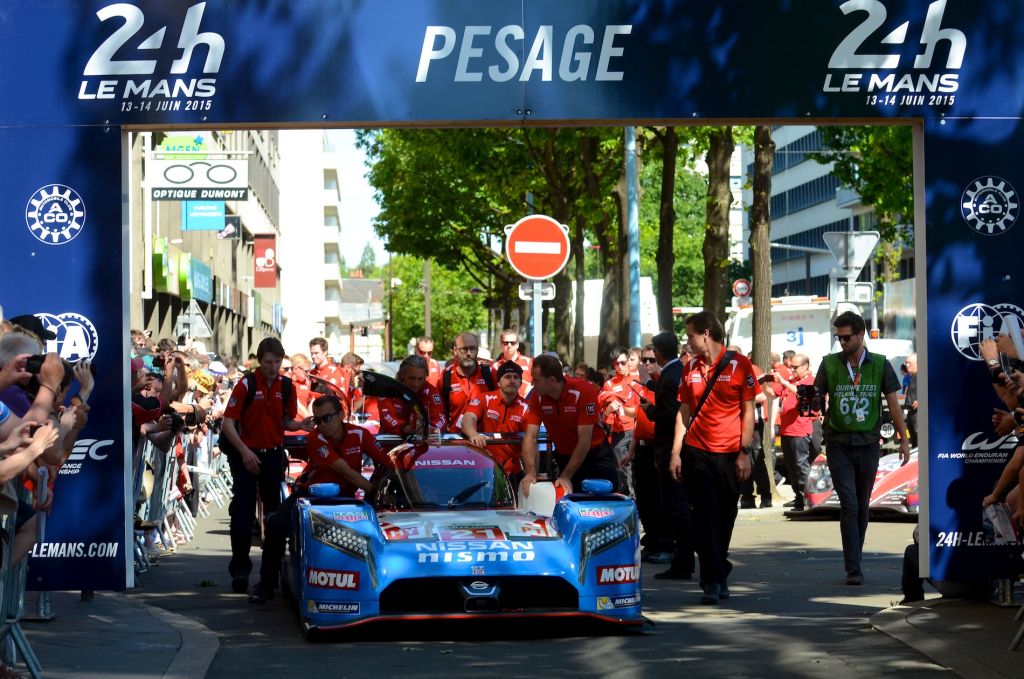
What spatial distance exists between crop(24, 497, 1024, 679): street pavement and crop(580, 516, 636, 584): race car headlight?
18.9 inches

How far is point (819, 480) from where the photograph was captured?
1902 cm

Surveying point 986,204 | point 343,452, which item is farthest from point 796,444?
point 986,204

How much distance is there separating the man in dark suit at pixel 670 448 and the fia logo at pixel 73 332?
494 cm

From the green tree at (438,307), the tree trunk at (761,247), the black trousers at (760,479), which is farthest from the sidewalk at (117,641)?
the green tree at (438,307)

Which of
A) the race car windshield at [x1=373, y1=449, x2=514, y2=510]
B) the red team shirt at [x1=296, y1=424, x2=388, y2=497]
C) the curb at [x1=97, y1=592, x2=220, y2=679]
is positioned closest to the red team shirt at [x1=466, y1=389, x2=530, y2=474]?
the red team shirt at [x1=296, y1=424, x2=388, y2=497]

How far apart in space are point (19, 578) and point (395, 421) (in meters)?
7.10

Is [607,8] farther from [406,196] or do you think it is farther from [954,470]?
[406,196]

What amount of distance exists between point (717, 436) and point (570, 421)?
4.57 feet

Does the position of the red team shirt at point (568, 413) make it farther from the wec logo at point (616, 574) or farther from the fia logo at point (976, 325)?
the fia logo at point (976, 325)

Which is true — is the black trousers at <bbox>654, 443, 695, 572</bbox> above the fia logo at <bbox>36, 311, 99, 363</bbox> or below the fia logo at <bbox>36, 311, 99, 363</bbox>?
below

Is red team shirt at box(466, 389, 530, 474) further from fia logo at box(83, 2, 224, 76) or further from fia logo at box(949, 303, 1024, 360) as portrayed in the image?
fia logo at box(83, 2, 224, 76)

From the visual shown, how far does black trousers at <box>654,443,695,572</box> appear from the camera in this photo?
13.7m

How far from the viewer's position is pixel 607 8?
1077cm

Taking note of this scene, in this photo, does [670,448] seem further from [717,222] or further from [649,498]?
[717,222]
